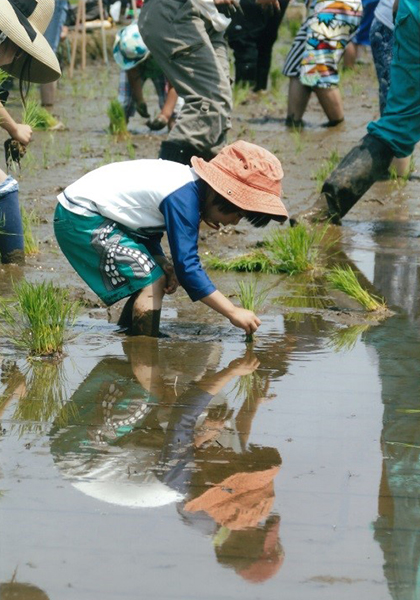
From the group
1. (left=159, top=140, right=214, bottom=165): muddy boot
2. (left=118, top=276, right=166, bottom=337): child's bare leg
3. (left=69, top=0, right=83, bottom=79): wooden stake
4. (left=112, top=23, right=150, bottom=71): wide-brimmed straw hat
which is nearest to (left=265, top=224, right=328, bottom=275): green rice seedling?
(left=159, top=140, right=214, bottom=165): muddy boot

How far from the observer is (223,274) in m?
5.46

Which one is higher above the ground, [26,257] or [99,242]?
[99,242]

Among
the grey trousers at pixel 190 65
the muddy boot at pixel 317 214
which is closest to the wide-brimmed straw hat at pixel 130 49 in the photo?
the grey trousers at pixel 190 65

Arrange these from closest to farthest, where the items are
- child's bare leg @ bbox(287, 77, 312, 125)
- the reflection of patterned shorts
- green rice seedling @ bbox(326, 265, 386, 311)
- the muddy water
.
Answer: the muddy water
the reflection of patterned shorts
green rice seedling @ bbox(326, 265, 386, 311)
child's bare leg @ bbox(287, 77, 312, 125)

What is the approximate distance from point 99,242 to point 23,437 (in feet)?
4.37

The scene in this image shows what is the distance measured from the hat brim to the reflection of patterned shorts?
435mm

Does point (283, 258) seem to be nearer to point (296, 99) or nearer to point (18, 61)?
point (18, 61)

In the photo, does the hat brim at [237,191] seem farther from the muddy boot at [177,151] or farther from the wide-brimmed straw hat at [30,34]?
the muddy boot at [177,151]

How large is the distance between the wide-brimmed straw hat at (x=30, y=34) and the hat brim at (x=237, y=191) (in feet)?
3.20

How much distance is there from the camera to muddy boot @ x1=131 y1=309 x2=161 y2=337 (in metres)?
4.45

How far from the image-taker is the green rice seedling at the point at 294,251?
5438 mm

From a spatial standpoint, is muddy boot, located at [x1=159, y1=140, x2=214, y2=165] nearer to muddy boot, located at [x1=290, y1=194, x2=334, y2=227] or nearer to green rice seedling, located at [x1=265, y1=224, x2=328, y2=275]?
muddy boot, located at [x1=290, y1=194, x2=334, y2=227]

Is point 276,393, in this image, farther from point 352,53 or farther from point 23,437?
point 352,53

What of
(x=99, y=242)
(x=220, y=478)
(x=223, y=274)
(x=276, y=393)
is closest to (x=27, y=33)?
(x=99, y=242)
